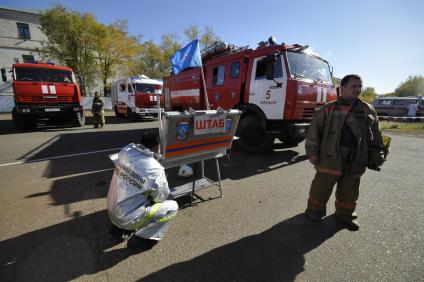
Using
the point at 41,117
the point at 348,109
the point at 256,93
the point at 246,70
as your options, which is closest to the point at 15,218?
the point at 348,109

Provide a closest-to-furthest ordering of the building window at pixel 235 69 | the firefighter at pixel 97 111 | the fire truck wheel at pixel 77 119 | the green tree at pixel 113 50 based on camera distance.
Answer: the building window at pixel 235 69 → the fire truck wheel at pixel 77 119 → the firefighter at pixel 97 111 → the green tree at pixel 113 50

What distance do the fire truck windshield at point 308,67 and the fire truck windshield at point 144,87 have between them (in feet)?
36.0

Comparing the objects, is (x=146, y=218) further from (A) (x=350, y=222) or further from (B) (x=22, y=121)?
(B) (x=22, y=121)

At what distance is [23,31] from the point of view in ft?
86.6

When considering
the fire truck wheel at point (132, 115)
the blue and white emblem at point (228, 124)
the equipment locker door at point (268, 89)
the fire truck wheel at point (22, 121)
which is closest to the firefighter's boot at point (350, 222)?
the blue and white emblem at point (228, 124)

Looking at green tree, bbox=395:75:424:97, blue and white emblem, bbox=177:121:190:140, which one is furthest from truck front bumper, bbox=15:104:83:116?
green tree, bbox=395:75:424:97

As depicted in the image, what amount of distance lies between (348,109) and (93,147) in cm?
676

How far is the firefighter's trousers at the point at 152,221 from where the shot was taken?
216cm

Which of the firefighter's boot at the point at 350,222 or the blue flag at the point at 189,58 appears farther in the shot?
the blue flag at the point at 189,58

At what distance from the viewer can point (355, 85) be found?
2539mm

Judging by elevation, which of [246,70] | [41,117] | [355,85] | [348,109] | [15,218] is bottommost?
[15,218]

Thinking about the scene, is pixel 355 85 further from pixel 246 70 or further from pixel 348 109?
pixel 246 70

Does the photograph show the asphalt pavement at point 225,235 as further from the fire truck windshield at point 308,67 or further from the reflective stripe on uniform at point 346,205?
the fire truck windshield at point 308,67

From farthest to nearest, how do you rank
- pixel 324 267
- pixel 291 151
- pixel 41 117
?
pixel 41 117 < pixel 291 151 < pixel 324 267
